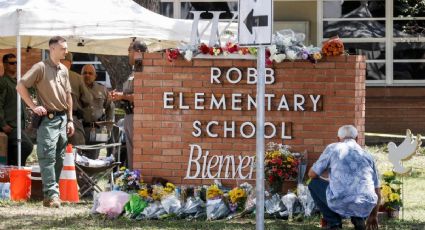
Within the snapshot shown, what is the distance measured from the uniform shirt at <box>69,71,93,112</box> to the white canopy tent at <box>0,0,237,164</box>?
0.61 metres

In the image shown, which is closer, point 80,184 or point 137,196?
point 137,196

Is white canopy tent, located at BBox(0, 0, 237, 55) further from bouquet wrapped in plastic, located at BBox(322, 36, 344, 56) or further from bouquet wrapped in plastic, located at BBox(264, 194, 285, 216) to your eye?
bouquet wrapped in plastic, located at BBox(264, 194, 285, 216)

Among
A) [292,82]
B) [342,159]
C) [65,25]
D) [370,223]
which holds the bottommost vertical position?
[370,223]

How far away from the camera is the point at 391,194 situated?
32.0ft

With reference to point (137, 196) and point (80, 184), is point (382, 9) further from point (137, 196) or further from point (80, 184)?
point (137, 196)

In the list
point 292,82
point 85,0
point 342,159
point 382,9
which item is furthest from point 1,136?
point 382,9

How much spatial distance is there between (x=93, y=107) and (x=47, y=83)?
8.67 ft

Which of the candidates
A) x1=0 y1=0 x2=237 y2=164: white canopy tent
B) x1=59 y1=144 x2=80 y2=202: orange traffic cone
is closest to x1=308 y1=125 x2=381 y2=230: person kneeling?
x1=59 y1=144 x2=80 y2=202: orange traffic cone

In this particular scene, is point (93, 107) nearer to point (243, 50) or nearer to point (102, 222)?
point (243, 50)

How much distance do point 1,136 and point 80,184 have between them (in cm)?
155

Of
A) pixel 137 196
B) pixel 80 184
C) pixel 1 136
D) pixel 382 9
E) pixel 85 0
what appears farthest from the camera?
pixel 382 9

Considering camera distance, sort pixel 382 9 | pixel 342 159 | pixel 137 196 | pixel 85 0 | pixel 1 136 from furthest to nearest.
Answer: pixel 382 9 → pixel 85 0 → pixel 1 136 → pixel 137 196 → pixel 342 159

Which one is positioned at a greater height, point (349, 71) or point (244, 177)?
Result: point (349, 71)

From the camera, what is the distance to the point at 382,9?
21.8m
